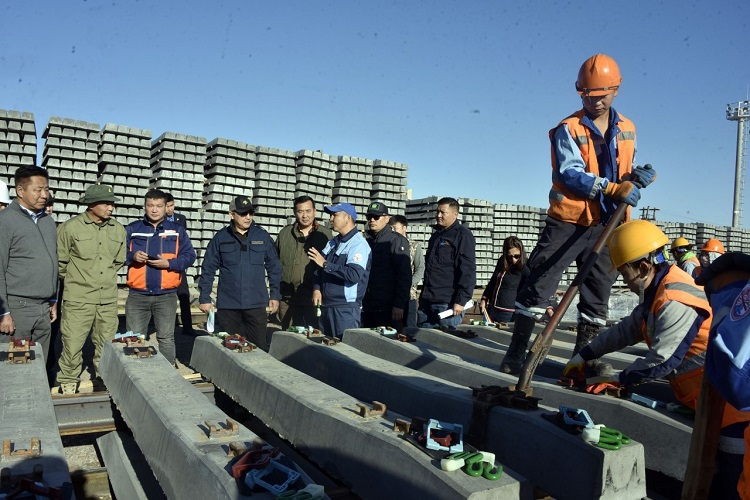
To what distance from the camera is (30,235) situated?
5250 millimetres

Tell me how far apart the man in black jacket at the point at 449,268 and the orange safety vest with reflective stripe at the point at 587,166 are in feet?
9.21

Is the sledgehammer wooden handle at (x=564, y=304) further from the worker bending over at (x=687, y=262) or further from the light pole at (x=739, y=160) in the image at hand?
the light pole at (x=739, y=160)

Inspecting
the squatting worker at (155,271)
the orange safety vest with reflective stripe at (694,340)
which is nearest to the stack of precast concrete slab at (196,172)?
the squatting worker at (155,271)

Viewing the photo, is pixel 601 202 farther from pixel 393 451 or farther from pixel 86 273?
pixel 86 273

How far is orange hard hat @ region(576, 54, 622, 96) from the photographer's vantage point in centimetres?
399

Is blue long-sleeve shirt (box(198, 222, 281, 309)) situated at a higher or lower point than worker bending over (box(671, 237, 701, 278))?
lower

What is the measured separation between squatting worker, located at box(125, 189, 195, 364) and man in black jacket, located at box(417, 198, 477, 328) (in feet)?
8.98

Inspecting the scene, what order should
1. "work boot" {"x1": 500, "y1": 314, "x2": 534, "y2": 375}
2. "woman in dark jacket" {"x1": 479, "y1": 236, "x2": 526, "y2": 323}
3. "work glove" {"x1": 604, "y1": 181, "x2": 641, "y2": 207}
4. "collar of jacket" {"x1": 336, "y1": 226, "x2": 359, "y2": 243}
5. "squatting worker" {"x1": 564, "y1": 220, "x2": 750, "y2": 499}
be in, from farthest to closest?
"woman in dark jacket" {"x1": 479, "y1": 236, "x2": 526, "y2": 323}
"collar of jacket" {"x1": 336, "y1": 226, "x2": 359, "y2": 243}
"work boot" {"x1": 500, "y1": 314, "x2": 534, "y2": 375}
"work glove" {"x1": 604, "y1": 181, "x2": 641, "y2": 207}
"squatting worker" {"x1": 564, "y1": 220, "x2": 750, "y2": 499}

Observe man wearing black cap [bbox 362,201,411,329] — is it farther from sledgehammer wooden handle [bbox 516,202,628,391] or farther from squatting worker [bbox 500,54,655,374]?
sledgehammer wooden handle [bbox 516,202,628,391]

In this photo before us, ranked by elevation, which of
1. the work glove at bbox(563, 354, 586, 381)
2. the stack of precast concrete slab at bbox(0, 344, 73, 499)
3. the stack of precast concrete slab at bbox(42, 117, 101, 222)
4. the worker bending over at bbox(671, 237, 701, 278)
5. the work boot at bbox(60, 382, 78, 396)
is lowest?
the work boot at bbox(60, 382, 78, 396)

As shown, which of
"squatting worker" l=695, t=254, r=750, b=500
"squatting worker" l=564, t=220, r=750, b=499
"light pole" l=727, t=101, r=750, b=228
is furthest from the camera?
"light pole" l=727, t=101, r=750, b=228

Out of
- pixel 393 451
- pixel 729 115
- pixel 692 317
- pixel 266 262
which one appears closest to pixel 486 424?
pixel 393 451

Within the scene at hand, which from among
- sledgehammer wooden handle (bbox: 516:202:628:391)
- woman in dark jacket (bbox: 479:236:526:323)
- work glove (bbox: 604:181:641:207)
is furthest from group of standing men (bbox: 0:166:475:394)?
work glove (bbox: 604:181:641:207)

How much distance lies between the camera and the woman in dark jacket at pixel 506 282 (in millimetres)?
8086
